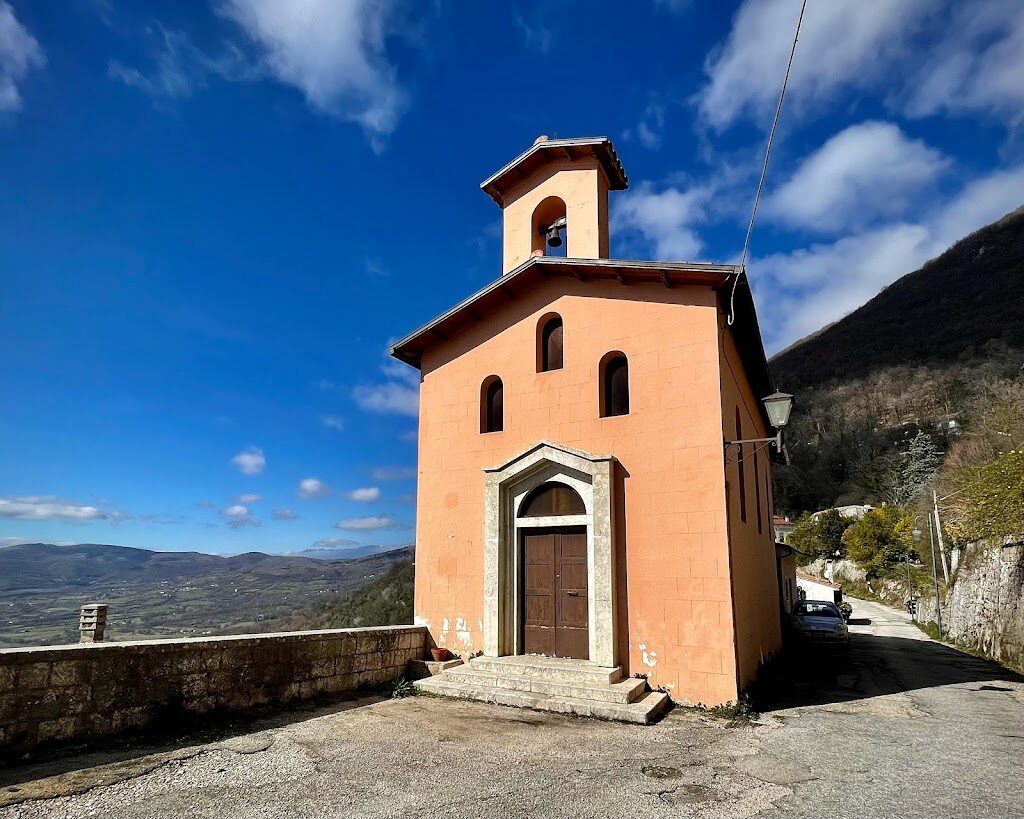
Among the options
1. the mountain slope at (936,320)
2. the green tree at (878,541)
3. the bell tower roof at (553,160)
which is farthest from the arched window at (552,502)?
the mountain slope at (936,320)

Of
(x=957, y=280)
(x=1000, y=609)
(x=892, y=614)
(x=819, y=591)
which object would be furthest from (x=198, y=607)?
(x=957, y=280)

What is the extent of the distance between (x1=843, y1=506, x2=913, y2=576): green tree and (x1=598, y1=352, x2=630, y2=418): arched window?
39641 mm

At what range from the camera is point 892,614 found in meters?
35.4

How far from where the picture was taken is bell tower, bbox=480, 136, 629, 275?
38.2ft

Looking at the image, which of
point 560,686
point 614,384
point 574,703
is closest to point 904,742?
point 574,703

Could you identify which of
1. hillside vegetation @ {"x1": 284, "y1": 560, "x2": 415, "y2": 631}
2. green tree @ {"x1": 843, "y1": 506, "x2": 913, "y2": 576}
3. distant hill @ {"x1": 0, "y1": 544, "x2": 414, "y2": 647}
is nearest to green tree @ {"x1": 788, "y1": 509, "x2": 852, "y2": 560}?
green tree @ {"x1": 843, "y1": 506, "x2": 913, "y2": 576}

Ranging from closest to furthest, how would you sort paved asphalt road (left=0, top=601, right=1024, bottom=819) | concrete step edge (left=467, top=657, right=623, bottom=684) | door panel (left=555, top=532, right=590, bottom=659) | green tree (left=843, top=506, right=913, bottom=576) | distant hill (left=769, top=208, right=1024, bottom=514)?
paved asphalt road (left=0, top=601, right=1024, bottom=819), concrete step edge (left=467, top=657, right=623, bottom=684), door panel (left=555, top=532, right=590, bottom=659), green tree (left=843, top=506, right=913, bottom=576), distant hill (left=769, top=208, right=1024, bottom=514)

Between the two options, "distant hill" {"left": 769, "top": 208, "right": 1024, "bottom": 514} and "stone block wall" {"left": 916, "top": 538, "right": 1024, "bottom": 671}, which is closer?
"stone block wall" {"left": 916, "top": 538, "right": 1024, "bottom": 671}

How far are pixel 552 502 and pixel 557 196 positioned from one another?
6213mm

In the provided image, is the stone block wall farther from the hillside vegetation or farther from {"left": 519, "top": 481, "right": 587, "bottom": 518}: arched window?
the hillside vegetation

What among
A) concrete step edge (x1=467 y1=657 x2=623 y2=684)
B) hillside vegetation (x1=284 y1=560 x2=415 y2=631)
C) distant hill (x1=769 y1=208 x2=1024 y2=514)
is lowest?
hillside vegetation (x1=284 y1=560 x2=415 y2=631)

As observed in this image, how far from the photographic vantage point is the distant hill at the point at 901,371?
2219 inches

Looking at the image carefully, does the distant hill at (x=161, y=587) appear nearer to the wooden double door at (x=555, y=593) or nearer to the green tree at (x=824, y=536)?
the wooden double door at (x=555, y=593)

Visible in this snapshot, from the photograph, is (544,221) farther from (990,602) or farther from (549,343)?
(990,602)
